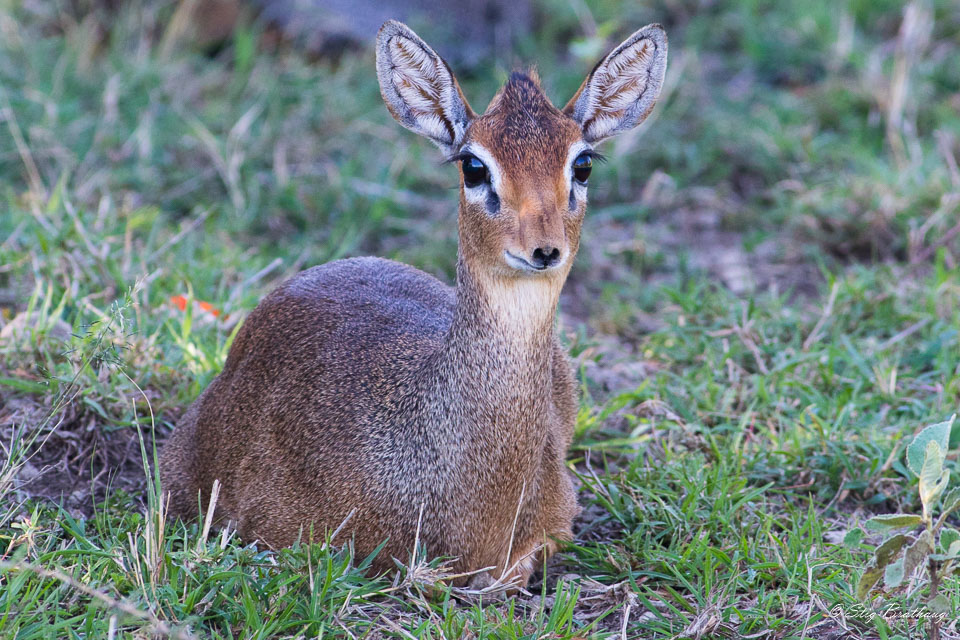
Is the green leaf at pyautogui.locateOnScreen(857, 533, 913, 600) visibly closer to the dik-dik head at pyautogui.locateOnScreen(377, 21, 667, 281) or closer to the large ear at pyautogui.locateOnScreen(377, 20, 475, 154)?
the dik-dik head at pyautogui.locateOnScreen(377, 21, 667, 281)

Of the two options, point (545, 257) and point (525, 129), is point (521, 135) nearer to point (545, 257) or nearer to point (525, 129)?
point (525, 129)

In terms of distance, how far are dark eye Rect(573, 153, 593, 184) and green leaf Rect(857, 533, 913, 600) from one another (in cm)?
125

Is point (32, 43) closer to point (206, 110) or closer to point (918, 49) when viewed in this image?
point (206, 110)

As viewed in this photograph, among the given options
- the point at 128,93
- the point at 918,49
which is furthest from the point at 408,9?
the point at 918,49

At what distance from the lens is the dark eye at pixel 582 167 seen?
3160 millimetres

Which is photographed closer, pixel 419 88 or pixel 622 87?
pixel 419 88

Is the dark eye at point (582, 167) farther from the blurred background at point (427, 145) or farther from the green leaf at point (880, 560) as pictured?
the blurred background at point (427, 145)

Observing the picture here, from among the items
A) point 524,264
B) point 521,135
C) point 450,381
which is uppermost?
point 521,135

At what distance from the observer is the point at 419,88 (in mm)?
3379

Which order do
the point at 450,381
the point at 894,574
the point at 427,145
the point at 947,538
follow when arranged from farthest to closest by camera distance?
1. the point at 427,145
2. the point at 450,381
3. the point at 947,538
4. the point at 894,574

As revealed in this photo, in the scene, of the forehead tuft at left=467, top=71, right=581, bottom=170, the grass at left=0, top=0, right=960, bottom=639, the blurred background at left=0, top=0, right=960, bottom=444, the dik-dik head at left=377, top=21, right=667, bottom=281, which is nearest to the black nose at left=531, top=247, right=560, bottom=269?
the dik-dik head at left=377, top=21, right=667, bottom=281

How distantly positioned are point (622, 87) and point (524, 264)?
85 centimetres

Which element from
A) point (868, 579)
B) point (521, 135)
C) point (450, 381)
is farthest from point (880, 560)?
point (521, 135)

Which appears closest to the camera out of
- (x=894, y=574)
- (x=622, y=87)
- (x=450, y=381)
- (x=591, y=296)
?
(x=894, y=574)
